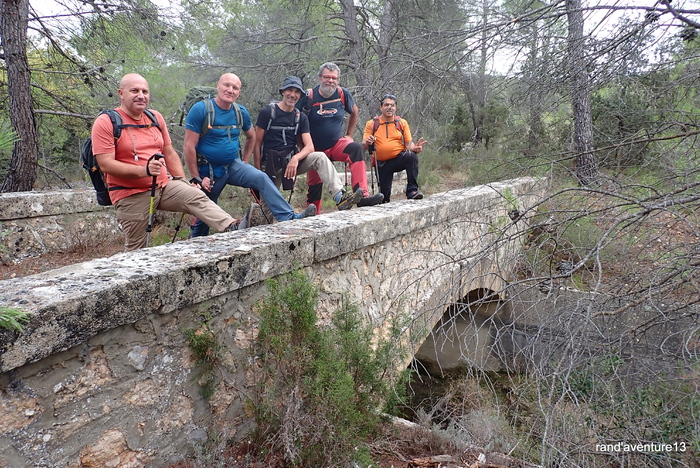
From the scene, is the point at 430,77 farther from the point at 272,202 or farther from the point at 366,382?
the point at 366,382

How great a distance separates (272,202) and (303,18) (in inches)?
327

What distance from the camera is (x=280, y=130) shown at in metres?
4.49

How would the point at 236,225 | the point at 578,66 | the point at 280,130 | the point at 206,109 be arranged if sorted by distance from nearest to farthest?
the point at 578,66, the point at 236,225, the point at 206,109, the point at 280,130

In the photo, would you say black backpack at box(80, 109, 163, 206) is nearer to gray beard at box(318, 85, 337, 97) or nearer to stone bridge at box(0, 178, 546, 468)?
stone bridge at box(0, 178, 546, 468)

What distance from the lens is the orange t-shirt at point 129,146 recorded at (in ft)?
9.61

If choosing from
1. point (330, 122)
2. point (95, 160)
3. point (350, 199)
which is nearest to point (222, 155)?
point (95, 160)

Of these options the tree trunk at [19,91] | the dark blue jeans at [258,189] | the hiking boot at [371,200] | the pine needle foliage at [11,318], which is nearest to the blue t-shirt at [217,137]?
the dark blue jeans at [258,189]

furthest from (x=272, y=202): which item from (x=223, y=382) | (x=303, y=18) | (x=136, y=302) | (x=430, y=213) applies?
(x=303, y=18)

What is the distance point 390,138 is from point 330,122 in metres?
0.82

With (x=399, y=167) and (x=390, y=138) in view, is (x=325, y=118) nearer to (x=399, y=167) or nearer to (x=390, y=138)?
(x=390, y=138)

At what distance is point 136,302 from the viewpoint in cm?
179

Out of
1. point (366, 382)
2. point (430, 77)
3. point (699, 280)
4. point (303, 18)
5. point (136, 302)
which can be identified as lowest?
point (366, 382)

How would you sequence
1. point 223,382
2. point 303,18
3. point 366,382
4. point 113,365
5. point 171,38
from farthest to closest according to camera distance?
1. point 303,18
2. point 171,38
3. point 366,382
4. point 223,382
5. point 113,365

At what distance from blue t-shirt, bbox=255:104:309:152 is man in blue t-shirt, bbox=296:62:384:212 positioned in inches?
9.4
